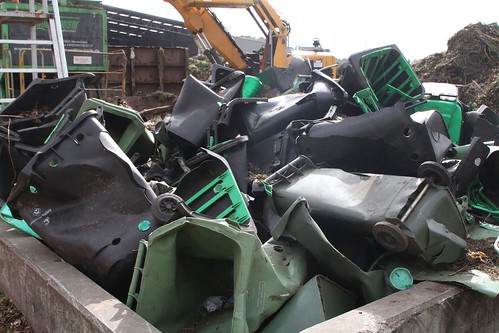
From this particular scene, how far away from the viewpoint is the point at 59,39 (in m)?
5.38

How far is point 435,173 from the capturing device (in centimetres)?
245

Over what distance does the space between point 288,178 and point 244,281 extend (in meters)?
1.12

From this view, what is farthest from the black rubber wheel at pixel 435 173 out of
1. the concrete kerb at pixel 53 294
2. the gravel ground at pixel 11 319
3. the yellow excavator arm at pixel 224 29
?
the yellow excavator arm at pixel 224 29

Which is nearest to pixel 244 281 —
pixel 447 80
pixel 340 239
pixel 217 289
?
pixel 217 289

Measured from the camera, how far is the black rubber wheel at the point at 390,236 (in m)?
2.18

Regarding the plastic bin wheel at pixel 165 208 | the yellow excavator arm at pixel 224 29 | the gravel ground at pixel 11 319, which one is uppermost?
the yellow excavator arm at pixel 224 29

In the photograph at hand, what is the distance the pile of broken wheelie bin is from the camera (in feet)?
6.95

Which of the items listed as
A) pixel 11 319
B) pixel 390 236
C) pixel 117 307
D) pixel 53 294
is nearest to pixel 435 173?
pixel 390 236

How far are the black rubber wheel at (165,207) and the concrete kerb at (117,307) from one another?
41cm

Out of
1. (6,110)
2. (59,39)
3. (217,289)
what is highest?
(59,39)

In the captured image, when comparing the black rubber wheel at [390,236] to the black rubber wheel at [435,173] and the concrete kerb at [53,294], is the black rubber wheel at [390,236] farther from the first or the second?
the concrete kerb at [53,294]

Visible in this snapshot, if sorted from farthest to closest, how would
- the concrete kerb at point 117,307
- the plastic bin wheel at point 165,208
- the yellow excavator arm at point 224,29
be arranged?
the yellow excavator arm at point 224,29
the plastic bin wheel at point 165,208
the concrete kerb at point 117,307

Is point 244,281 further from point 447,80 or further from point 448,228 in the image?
point 447,80

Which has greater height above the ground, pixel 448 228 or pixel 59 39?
pixel 59 39
